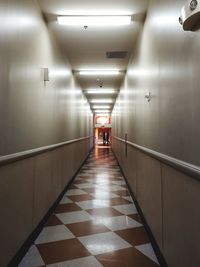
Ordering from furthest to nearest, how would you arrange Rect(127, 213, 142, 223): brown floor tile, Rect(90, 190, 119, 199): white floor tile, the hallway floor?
1. Rect(90, 190, 119, 199): white floor tile
2. Rect(127, 213, 142, 223): brown floor tile
3. the hallway floor

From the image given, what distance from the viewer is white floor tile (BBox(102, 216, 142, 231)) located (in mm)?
2641

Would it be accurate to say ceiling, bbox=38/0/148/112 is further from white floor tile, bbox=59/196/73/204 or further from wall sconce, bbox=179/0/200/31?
white floor tile, bbox=59/196/73/204

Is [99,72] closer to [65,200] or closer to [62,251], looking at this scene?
[65,200]

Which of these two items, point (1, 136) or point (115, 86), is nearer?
point (1, 136)

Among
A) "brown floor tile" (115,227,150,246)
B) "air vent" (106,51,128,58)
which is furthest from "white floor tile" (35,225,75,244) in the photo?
"air vent" (106,51,128,58)

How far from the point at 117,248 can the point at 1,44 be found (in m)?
2.04

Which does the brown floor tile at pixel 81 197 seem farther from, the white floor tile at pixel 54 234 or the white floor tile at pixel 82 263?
the white floor tile at pixel 82 263

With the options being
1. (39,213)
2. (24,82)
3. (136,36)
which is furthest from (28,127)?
(136,36)

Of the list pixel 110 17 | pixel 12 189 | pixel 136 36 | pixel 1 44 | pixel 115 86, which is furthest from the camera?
pixel 115 86

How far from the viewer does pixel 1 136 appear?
1611 mm

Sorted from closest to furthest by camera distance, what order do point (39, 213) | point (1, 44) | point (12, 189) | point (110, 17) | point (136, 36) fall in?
point (1, 44)
point (12, 189)
point (39, 213)
point (110, 17)
point (136, 36)

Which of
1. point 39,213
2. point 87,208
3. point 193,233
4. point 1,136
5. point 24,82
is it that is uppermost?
point 24,82

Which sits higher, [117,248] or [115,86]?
[115,86]

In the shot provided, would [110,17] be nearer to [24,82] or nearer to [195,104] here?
[24,82]
